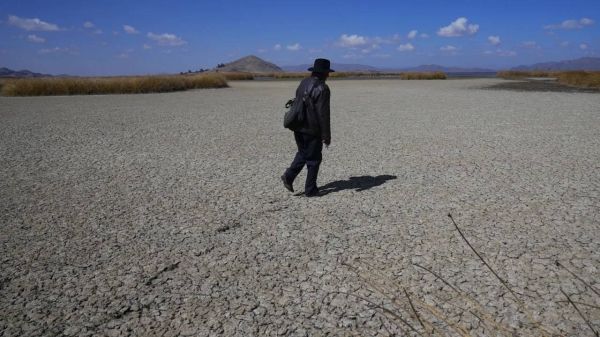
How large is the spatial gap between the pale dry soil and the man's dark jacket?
93 centimetres

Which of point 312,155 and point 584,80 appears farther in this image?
point 584,80

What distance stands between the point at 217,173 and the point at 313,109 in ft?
7.79

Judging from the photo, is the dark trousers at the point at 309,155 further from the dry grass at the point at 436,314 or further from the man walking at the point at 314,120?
the dry grass at the point at 436,314

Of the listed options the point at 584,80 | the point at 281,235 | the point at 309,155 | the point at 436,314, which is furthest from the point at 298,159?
the point at 584,80

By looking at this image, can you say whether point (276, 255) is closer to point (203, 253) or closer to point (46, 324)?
point (203, 253)

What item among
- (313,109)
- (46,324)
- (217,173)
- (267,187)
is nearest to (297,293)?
(46,324)

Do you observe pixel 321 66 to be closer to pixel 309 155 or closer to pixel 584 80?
pixel 309 155

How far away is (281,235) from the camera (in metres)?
3.94

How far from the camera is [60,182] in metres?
5.82

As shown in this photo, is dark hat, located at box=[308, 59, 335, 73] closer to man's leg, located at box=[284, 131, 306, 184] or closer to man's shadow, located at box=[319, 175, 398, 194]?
man's leg, located at box=[284, 131, 306, 184]

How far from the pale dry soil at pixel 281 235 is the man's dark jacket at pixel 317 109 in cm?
93

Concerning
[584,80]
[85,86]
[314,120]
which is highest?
[85,86]

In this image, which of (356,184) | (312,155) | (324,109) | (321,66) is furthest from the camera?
(356,184)

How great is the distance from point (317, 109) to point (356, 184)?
4.99ft
